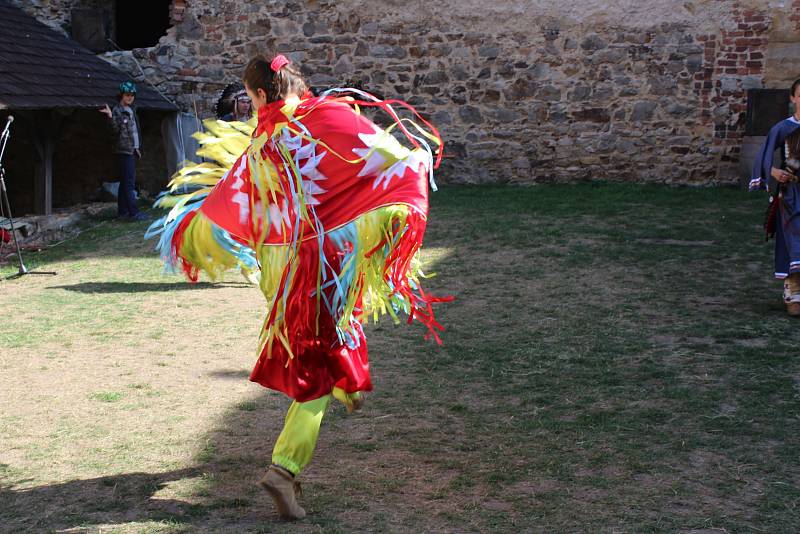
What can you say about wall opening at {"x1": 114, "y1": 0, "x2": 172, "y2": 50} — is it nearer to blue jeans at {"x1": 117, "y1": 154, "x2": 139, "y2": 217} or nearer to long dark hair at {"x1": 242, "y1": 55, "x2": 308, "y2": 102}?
blue jeans at {"x1": 117, "y1": 154, "x2": 139, "y2": 217}

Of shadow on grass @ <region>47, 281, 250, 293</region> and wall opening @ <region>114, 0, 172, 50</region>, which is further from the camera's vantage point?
wall opening @ <region>114, 0, 172, 50</region>

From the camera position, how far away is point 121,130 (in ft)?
38.9

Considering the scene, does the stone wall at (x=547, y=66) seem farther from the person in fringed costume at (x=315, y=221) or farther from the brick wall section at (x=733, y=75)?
the person in fringed costume at (x=315, y=221)

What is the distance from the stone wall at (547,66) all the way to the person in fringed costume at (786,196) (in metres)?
7.09

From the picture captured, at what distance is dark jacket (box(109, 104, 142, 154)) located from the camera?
11758mm

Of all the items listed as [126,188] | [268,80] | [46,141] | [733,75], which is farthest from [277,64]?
[733,75]

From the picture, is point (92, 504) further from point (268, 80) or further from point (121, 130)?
point (121, 130)

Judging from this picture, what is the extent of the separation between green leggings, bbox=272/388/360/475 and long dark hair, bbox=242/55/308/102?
1161mm

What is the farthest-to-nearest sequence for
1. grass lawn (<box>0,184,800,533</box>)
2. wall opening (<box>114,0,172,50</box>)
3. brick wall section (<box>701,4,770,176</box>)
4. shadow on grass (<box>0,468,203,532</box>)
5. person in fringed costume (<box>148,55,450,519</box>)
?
wall opening (<box>114,0,172,50</box>) < brick wall section (<box>701,4,770,176</box>) < person in fringed costume (<box>148,55,450,519</box>) < grass lawn (<box>0,184,800,533</box>) < shadow on grass (<box>0,468,203,532</box>)

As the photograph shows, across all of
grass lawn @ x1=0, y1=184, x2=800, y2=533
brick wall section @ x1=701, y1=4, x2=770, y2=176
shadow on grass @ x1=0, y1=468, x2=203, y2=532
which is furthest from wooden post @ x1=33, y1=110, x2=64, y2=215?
shadow on grass @ x1=0, y1=468, x2=203, y2=532

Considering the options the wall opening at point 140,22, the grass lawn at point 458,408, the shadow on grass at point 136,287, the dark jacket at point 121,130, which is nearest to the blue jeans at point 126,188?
the dark jacket at point 121,130

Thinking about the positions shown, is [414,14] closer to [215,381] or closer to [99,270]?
[99,270]

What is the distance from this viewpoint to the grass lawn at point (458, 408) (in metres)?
3.38

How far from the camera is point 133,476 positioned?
12.2ft
